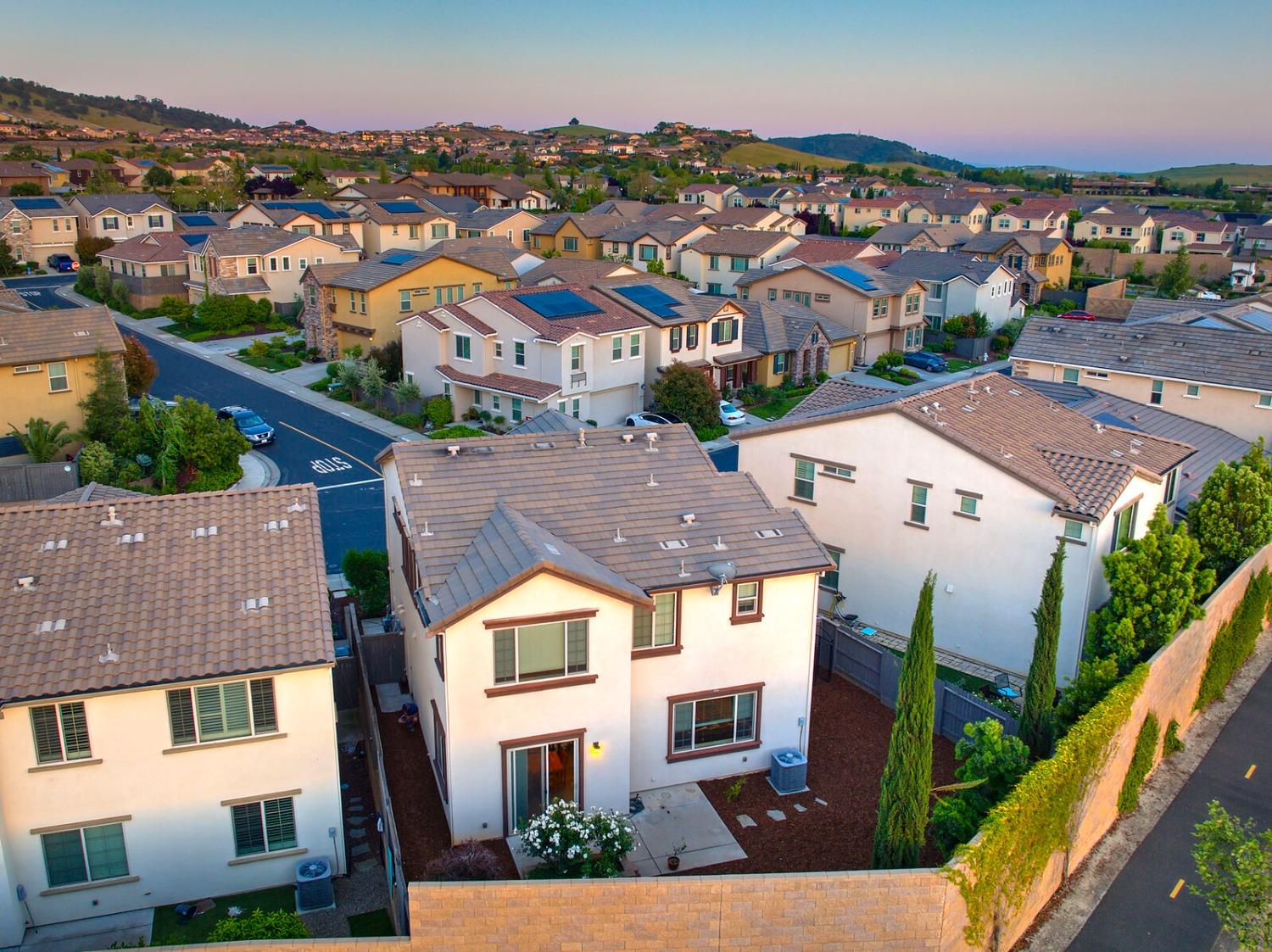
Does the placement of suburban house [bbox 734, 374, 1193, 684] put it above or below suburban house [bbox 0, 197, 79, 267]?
below

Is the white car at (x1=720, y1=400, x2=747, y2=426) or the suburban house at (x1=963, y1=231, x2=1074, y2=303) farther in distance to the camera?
the suburban house at (x1=963, y1=231, x2=1074, y2=303)

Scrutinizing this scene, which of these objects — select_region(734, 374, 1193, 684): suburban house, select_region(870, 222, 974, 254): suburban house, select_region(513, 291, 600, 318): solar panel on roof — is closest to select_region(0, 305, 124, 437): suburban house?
select_region(513, 291, 600, 318): solar panel on roof

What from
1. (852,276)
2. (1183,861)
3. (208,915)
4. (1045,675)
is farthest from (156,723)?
(852,276)

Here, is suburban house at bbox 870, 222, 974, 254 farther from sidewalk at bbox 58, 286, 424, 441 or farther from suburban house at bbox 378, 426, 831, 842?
suburban house at bbox 378, 426, 831, 842

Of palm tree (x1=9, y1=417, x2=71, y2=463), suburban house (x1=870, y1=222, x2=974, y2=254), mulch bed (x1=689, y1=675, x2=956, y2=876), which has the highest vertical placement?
suburban house (x1=870, y1=222, x2=974, y2=254)

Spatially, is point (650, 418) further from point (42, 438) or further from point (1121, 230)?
point (1121, 230)

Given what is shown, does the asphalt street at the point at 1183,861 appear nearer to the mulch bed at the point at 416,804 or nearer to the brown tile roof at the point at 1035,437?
the brown tile roof at the point at 1035,437
